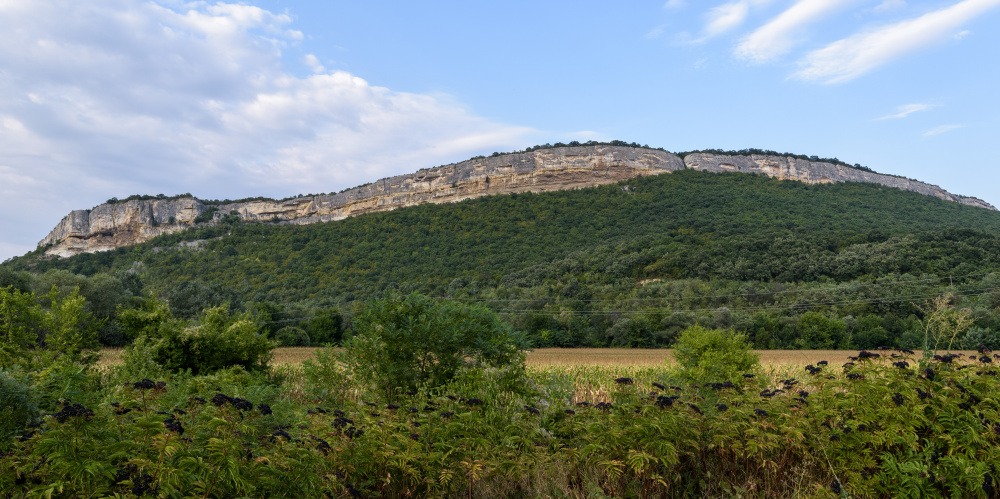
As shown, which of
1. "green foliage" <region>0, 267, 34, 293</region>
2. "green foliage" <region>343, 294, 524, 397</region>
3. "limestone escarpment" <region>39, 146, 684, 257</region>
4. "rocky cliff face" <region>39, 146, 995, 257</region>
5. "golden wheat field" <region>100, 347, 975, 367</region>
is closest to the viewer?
"green foliage" <region>343, 294, 524, 397</region>

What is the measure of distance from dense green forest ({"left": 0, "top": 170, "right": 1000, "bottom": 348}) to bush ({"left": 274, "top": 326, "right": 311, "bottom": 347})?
10.5 inches

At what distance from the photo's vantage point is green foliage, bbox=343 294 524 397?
710cm

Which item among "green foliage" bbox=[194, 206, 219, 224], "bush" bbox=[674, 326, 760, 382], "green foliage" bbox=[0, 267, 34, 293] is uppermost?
"green foliage" bbox=[194, 206, 219, 224]

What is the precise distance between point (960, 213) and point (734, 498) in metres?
87.0

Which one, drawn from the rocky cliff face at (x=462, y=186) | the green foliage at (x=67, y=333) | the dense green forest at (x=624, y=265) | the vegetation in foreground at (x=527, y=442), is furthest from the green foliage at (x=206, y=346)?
the rocky cliff face at (x=462, y=186)

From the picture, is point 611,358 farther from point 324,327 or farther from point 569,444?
point 569,444

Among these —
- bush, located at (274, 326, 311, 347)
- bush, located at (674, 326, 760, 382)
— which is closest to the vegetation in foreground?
bush, located at (674, 326, 760, 382)

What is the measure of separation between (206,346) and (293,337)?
24.2 m

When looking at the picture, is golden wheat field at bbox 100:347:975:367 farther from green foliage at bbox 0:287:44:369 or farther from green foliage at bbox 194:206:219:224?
green foliage at bbox 194:206:219:224

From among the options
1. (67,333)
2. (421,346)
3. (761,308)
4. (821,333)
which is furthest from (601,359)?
(67,333)

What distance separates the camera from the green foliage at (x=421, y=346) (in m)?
7.10

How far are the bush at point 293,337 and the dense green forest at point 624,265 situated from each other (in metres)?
0.27

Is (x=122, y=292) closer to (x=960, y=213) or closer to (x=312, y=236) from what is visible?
(x=312, y=236)

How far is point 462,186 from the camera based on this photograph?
8812 cm
